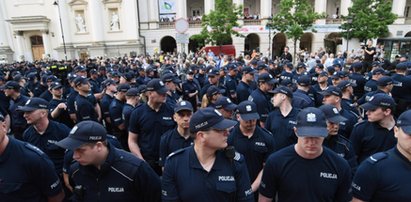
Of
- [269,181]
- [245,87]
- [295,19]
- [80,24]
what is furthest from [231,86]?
[80,24]

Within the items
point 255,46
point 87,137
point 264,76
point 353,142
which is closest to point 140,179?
point 87,137

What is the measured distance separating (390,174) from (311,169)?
70cm

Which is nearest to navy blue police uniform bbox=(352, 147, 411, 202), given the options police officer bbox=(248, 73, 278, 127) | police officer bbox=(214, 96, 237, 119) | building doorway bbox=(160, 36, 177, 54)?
police officer bbox=(214, 96, 237, 119)

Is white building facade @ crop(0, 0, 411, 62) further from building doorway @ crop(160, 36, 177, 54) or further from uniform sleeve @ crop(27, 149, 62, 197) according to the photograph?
uniform sleeve @ crop(27, 149, 62, 197)

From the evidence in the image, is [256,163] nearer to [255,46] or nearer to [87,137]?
[87,137]

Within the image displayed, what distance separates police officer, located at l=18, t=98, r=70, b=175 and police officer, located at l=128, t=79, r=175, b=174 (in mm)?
1115

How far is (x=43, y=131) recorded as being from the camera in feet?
13.5

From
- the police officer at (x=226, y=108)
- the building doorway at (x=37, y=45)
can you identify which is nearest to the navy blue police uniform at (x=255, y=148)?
the police officer at (x=226, y=108)

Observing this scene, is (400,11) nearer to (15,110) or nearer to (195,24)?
(195,24)

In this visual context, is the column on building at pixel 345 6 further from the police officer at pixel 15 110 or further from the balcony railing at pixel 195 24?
the police officer at pixel 15 110

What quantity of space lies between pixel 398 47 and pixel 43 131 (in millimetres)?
20153

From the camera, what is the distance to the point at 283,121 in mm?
4918

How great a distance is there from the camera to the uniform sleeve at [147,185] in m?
2.87

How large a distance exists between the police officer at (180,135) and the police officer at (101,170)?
1115 mm
